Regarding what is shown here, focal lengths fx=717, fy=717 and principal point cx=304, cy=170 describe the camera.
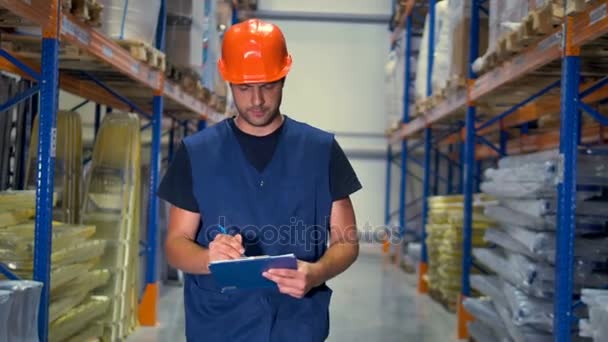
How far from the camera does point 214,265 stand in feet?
7.07

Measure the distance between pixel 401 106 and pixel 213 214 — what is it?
426 inches

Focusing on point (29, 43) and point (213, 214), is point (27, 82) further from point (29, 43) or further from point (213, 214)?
point (213, 214)

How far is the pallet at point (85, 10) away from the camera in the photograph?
440 centimetres

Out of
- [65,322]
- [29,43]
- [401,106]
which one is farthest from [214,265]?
[401,106]

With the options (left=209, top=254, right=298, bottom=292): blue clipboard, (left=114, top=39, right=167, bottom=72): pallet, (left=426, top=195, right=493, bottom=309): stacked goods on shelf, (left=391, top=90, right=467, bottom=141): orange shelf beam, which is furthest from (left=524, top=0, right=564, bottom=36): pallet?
(left=426, top=195, right=493, bottom=309): stacked goods on shelf

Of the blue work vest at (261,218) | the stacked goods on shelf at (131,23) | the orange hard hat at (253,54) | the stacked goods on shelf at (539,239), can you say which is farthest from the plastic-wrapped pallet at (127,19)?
the blue work vest at (261,218)

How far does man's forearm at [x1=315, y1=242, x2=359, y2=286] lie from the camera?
235cm

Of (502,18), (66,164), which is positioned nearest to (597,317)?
(502,18)

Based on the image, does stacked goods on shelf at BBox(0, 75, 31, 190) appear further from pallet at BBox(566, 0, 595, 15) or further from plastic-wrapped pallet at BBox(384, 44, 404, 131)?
plastic-wrapped pallet at BBox(384, 44, 404, 131)

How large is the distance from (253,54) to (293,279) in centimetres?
78

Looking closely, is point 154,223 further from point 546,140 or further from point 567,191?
point 546,140

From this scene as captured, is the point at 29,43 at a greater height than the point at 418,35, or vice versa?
the point at 418,35

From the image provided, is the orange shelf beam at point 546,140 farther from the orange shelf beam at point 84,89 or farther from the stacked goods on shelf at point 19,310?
the stacked goods on shelf at point 19,310

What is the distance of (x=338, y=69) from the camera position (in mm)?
16875
